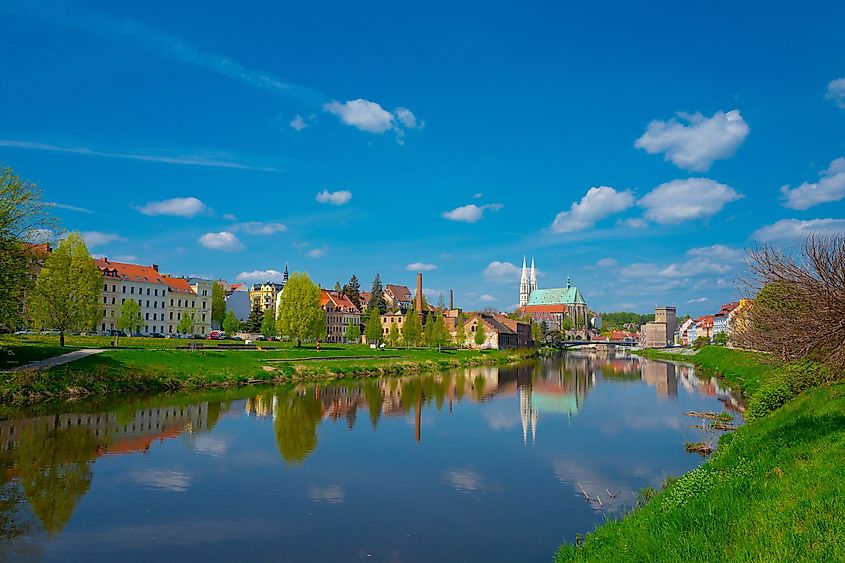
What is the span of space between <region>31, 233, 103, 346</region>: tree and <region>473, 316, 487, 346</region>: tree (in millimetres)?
82009

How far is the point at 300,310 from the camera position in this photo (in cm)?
8219

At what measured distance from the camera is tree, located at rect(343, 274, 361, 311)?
149750mm

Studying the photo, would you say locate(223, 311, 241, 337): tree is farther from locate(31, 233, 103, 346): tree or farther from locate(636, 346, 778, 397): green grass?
locate(636, 346, 778, 397): green grass

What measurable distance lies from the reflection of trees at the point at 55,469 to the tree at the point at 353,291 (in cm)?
12300

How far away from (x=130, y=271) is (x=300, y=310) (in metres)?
37.7

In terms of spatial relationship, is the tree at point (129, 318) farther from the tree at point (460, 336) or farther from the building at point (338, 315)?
the tree at point (460, 336)

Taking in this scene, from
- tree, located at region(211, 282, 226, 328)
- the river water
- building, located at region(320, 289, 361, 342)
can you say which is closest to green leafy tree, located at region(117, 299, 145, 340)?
tree, located at region(211, 282, 226, 328)

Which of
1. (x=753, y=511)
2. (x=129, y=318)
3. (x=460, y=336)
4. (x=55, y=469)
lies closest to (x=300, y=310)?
(x=129, y=318)

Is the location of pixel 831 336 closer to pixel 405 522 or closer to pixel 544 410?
pixel 405 522

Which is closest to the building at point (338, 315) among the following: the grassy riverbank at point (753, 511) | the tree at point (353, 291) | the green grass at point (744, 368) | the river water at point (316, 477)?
the tree at point (353, 291)

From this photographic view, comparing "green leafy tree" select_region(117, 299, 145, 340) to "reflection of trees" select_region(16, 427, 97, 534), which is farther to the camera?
"green leafy tree" select_region(117, 299, 145, 340)

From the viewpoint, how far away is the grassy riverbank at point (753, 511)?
922cm

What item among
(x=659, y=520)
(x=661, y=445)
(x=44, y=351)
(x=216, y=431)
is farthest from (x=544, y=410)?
(x=44, y=351)

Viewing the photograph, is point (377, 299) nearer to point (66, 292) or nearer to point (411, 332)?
point (411, 332)
